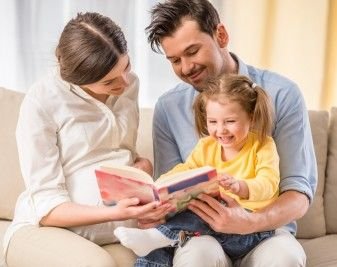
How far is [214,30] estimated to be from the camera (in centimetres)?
190

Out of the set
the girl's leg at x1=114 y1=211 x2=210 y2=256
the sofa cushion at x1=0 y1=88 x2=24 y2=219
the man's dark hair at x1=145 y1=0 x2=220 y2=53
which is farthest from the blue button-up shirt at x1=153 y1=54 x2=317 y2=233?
the sofa cushion at x1=0 y1=88 x2=24 y2=219

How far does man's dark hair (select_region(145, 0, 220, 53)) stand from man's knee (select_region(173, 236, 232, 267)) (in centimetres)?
65

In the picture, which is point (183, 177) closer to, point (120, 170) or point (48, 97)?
point (120, 170)

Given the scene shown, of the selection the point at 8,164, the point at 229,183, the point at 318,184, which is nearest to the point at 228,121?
the point at 229,183

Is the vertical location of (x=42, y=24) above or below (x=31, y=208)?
above

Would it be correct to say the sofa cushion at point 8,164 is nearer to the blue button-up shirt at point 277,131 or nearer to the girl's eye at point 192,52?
the blue button-up shirt at point 277,131

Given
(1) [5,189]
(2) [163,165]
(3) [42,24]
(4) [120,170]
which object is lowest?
(1) [5,189]

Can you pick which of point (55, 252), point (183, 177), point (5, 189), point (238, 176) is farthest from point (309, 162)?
point (5, 189)

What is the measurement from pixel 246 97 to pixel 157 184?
39 centimetres

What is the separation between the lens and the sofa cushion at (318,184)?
219 centimetres

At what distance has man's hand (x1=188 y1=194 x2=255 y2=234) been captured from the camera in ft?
5.24

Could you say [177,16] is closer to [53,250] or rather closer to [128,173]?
[128,173]

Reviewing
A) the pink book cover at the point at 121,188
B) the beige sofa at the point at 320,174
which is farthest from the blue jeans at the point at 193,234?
the beige sofa at the point at 320,174

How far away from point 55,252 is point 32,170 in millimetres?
288
